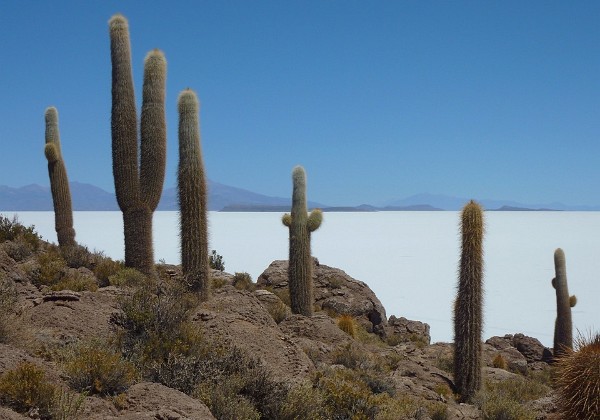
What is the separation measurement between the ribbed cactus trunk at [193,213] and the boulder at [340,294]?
262 inches

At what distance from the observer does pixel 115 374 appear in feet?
20.6

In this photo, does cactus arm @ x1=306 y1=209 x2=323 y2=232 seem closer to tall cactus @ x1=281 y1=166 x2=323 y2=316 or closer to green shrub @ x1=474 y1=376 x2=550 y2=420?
tall cactus @ x1=281 y1=166 x2=323 y2=316

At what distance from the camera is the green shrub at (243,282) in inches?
757

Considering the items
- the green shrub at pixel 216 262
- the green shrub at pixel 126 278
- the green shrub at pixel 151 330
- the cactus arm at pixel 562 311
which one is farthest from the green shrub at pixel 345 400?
the green shrub at pixel 216 262

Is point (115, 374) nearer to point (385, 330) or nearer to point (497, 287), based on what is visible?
point (385, 330)

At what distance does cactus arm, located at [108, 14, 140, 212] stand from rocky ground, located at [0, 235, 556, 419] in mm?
2393

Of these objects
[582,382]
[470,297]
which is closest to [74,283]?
[470,297]

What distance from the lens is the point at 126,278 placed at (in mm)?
13508

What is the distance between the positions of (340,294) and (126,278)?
8.84 m

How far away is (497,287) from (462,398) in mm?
29180

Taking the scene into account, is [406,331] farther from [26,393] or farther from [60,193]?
[26,393]

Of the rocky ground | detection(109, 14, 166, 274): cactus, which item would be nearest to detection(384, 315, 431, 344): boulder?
the rocky ground

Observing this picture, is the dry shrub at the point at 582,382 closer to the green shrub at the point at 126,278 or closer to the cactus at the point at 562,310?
the green shrub at the point at 126,278

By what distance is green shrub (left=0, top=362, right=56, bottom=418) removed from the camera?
209 inches
